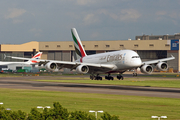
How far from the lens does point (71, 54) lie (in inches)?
7411

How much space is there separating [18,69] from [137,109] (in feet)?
488

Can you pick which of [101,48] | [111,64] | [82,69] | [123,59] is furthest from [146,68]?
[101,48]

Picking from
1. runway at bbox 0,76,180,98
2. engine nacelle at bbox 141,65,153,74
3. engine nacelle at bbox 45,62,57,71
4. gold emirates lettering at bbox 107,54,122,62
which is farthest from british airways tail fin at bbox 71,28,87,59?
runway at bbox 0,76,180,98

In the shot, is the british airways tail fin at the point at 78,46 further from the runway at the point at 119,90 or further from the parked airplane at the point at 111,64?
the runway at the point at 119,90

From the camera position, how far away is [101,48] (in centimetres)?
18038

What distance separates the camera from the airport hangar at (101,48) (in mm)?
166250

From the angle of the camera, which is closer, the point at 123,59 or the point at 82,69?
the point at 123,59

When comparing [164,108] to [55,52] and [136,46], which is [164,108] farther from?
[55,52]

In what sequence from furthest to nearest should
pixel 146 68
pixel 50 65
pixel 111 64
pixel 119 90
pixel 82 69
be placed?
pixel 111 64 → pixel 146 68 → pixel 82 69 → pixel 50 65 → pixel 119 90

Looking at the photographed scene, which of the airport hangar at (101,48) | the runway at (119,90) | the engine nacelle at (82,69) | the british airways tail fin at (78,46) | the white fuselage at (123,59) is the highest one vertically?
the airport hangar at (101,48)

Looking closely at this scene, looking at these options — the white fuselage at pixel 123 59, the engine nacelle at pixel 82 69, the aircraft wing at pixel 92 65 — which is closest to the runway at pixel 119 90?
the white fuselage at pixel 123 59

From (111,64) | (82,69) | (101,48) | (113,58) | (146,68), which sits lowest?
(82,69)

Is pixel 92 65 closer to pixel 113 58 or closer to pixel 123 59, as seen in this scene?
pixel 113 58

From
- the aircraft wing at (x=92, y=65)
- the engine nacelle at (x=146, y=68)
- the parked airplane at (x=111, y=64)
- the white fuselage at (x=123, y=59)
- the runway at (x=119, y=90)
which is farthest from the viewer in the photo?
the engine nacelle at (x=146, y=68)
